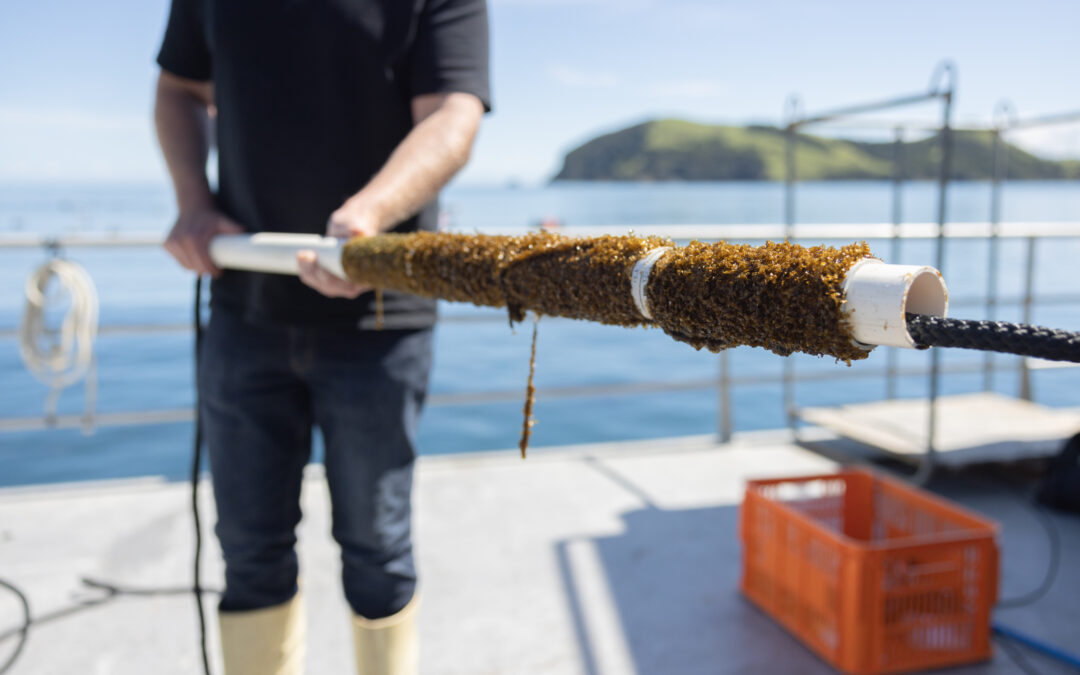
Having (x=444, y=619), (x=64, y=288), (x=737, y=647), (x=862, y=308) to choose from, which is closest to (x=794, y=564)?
(x=737, y=647)

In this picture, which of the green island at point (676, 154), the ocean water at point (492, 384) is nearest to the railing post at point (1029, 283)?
the ocean water at point (492, 384)

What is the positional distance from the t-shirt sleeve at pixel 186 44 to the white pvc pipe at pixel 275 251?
1.21 feet

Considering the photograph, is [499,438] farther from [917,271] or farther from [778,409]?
[917,271]

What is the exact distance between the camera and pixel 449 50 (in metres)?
1.12

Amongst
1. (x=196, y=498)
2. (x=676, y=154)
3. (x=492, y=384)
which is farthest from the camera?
(x=676, y=154)

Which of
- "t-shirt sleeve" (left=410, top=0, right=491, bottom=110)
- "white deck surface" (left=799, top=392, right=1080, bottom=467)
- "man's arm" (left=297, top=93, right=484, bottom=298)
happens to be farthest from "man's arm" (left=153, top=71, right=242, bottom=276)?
"white deck surface" (left=799, top=392, right=1080, bottom=467)

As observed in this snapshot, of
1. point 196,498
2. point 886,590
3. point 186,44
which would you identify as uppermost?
point 186,44

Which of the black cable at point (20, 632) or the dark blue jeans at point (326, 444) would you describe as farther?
the black cable at point (20, 632)

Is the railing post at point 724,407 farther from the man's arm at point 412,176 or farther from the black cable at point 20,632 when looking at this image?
the black cable at point 20,632

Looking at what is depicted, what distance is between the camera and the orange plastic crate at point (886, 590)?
155cm

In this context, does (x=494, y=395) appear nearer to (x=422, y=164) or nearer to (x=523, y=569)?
(x=523, y=569)

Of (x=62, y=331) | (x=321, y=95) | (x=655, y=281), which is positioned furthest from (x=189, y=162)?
(x=62, y=331)

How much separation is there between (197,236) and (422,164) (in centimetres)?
42

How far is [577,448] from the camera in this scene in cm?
311
